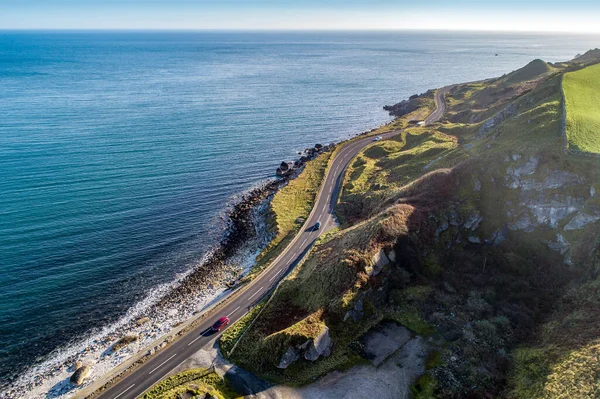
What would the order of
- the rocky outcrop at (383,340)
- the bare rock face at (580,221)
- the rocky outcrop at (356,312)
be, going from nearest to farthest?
the rocky outcrop at (383,340) < the rocky outcrop at (356,312) < the bare rock face at (580,221)

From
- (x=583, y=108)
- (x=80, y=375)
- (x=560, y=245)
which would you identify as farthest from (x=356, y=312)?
(x=583, y=108)

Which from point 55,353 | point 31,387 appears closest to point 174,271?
point 55,353

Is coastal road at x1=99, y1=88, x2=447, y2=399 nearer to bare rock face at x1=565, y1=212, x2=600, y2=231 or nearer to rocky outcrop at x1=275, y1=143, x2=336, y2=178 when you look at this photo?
rocky outcrop at x1=275, y1=143, x2=336, y2=178

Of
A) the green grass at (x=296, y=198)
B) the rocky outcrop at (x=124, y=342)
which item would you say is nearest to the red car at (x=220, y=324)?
the rocky outcrop at (x=124, y=342)

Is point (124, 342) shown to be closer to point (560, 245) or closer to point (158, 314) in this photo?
point (158, 314)

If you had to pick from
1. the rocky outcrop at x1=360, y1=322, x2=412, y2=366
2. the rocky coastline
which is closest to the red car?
the rocky coastline

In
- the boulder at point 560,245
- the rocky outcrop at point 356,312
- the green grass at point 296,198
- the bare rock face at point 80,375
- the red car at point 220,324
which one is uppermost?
the boulder at point 560,245

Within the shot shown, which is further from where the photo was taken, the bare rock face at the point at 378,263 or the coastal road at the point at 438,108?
the coastal road at the point at 438,108

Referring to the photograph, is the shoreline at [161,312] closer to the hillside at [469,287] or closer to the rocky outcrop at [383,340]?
the hillside at [469,287]
